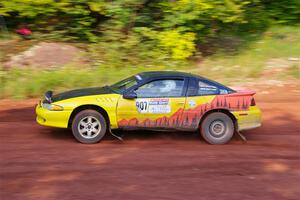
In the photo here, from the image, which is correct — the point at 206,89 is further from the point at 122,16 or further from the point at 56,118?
the point at 122,16

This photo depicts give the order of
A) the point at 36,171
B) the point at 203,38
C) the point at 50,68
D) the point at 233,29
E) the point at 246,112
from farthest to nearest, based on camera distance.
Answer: the point at 233,29 < the point at 203,38 < the point at 50,68 < the point at 246,112 < the point at 36,171

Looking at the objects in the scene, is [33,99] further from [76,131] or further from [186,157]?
[186,157]

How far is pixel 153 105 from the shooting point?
902 cm

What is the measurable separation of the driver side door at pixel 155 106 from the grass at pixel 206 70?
456 centimetres

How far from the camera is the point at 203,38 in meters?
17.2

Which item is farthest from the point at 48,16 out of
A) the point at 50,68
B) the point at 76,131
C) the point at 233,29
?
the point at 76,131

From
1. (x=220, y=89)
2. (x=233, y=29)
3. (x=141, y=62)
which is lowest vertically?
(x=220, y=89)

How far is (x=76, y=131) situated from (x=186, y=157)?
2081mm

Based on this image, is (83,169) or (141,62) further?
(141,62)

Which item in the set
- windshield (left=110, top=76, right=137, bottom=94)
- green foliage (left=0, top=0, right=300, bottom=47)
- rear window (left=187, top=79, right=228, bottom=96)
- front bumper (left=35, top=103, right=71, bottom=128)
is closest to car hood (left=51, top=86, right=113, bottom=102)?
windshield (left=110, top=76, right=137, bottom=94)

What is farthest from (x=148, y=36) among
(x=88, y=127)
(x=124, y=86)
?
(x=88, y=127)

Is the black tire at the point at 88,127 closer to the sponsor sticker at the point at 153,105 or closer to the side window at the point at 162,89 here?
the sponsor sticker at the point at 153,105

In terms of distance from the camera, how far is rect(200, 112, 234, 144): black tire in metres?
9.30

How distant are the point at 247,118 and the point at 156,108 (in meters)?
1.79
